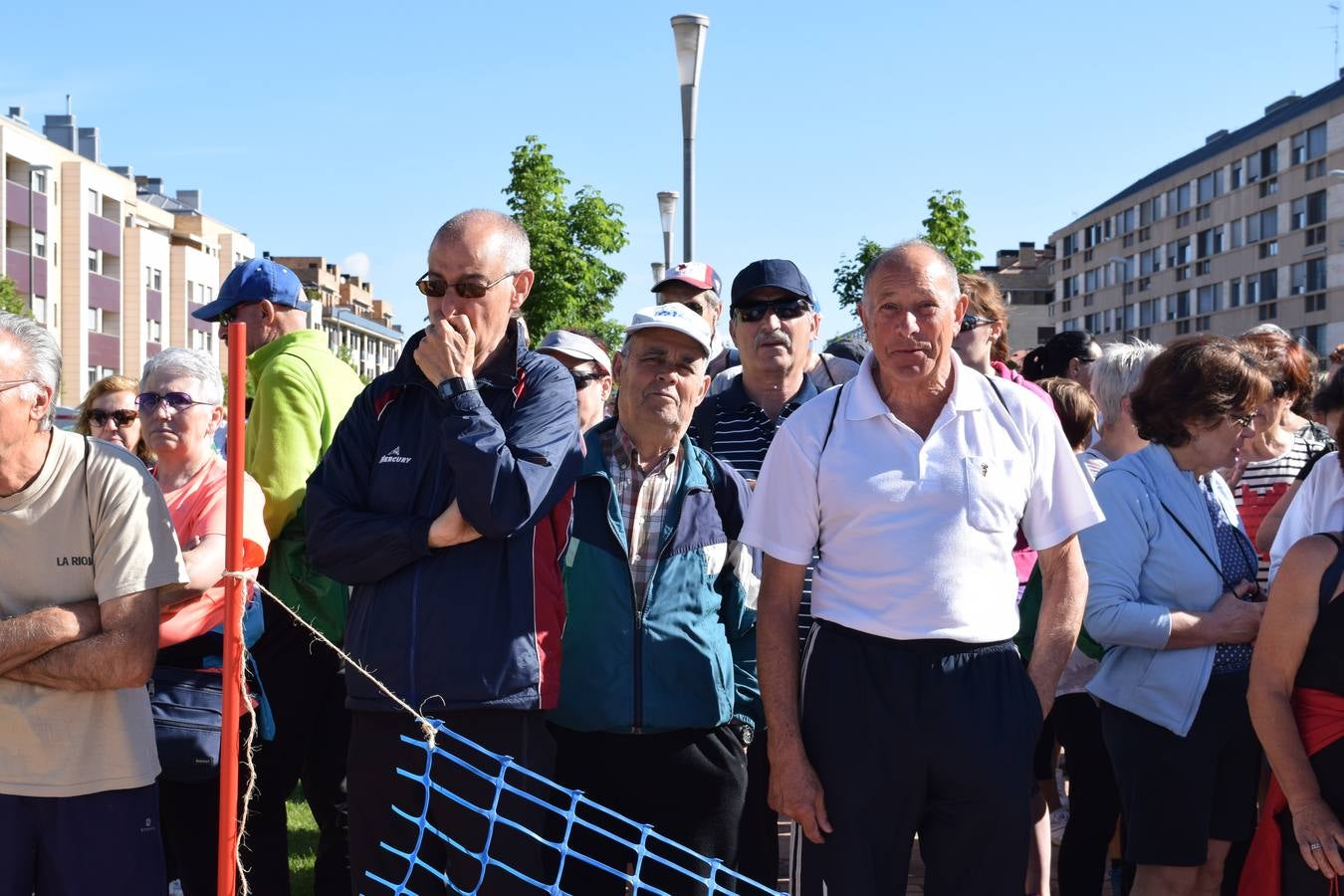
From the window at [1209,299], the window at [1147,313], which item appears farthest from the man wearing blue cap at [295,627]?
the window at [1147,313]

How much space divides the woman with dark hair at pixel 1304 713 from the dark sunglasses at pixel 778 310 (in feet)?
5.80

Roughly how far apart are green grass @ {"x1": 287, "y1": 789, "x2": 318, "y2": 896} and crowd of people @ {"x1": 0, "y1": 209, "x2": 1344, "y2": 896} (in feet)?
5.11

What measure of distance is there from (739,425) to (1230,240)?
8476cm

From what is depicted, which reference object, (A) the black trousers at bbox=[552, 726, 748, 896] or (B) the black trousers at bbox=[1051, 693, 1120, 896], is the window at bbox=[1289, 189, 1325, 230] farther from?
(A) the black trousers at bbox=[552, 726, 748, 896]

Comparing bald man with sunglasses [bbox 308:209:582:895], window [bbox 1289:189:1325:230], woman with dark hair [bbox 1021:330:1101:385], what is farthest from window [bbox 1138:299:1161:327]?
bald man with sunglasses [bbox 308:209:582:895]

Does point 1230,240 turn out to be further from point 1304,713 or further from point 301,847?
point 1304,713

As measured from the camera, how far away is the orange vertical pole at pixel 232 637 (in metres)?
2.73

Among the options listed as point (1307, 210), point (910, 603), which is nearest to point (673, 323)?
point (910, 603)

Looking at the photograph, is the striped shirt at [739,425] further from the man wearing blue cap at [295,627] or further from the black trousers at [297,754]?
the black trousers at [297,754]

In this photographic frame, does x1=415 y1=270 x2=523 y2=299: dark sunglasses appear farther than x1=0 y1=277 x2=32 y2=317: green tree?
No

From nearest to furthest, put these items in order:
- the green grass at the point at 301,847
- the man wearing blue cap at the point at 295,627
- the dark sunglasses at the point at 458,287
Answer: the dark sunglasses at the point at 458,287, the man wearing blue cap at the point at 295,627, the green grass at the point at 301,847

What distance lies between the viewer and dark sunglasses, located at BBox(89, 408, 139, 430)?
6.27 m

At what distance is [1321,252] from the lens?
68812 mm

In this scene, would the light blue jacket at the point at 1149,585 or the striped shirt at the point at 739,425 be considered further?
the striped shirt at the point at 739,425
